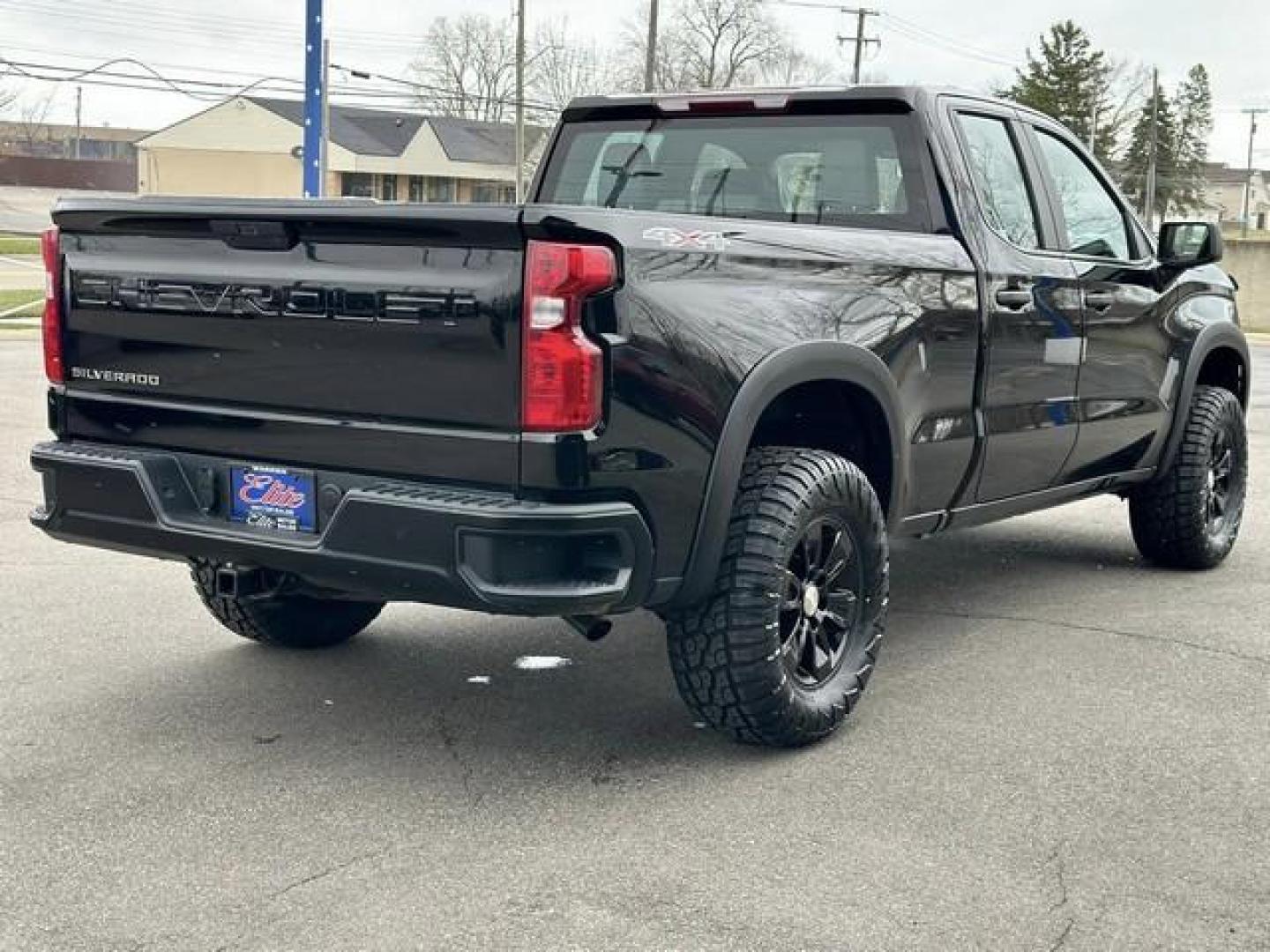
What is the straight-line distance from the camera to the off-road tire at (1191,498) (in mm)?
6695

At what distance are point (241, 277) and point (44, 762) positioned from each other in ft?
4.61

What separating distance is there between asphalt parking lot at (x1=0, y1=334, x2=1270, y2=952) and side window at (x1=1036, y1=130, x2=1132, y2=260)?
56.5 inches

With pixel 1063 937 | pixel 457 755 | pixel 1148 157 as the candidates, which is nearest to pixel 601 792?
pixel 457 755

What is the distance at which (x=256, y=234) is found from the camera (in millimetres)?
3973

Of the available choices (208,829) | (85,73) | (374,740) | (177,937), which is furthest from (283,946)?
(85,73)

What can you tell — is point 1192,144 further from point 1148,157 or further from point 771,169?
point 771,169

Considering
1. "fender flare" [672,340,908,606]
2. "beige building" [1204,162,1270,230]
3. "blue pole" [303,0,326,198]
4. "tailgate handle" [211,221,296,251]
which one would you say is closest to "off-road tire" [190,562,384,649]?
"tailgate handle" [211,221,296,251]

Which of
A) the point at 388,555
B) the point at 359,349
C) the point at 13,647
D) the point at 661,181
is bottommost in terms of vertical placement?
the point at 13,647

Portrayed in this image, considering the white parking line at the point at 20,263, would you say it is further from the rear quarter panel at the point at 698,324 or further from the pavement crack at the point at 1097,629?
the rear quarter panel at the point at 698,324

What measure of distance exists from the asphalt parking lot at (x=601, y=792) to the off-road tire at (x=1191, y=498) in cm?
68

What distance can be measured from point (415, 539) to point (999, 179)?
2833 millimetres

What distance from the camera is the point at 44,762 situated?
4.18 metres

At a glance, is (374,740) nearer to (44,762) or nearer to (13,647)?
(44,762)

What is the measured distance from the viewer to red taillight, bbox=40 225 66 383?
4.41 m
